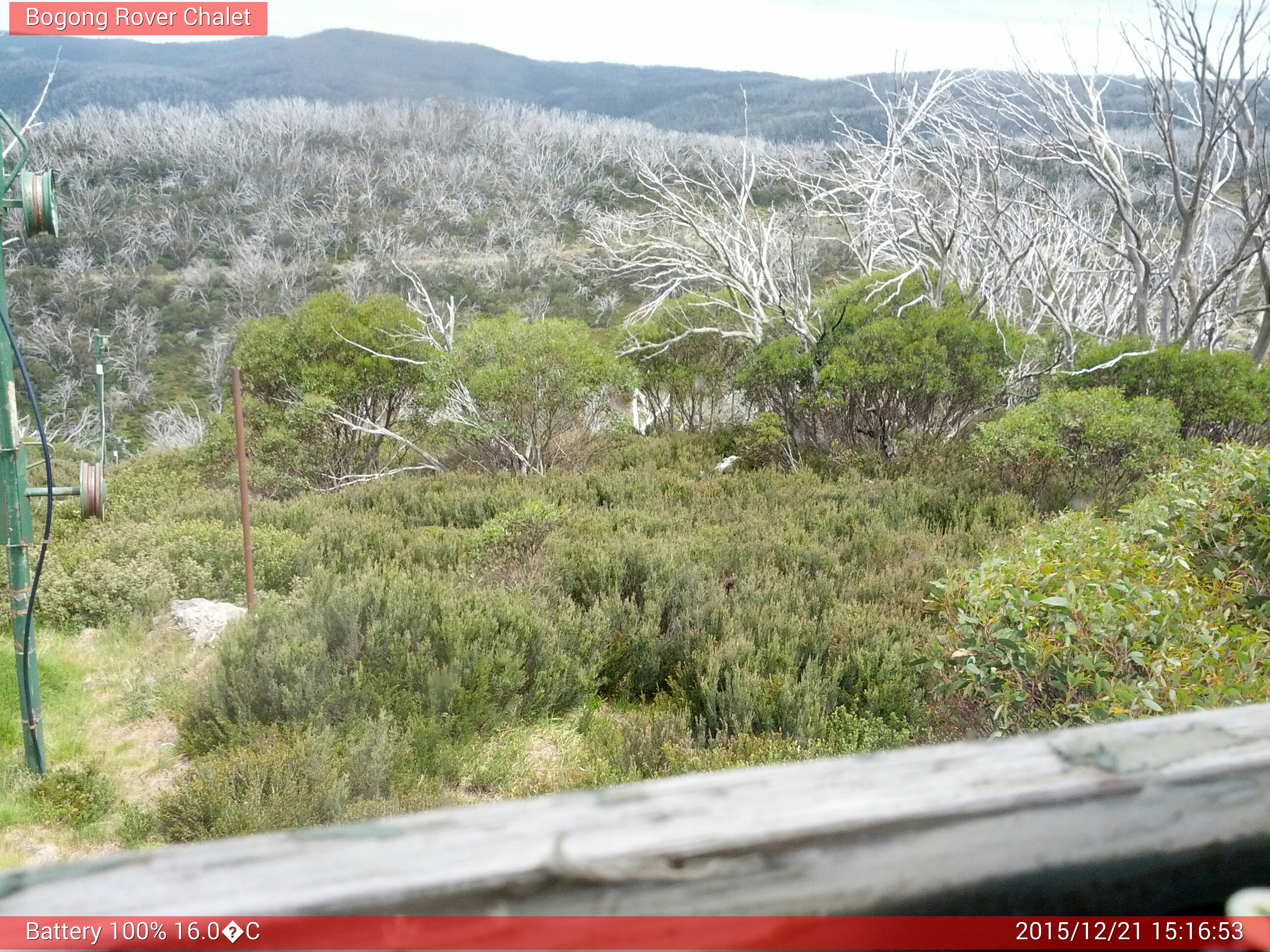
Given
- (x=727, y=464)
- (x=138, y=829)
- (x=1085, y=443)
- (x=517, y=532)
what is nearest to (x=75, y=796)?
(x=138, y=829)

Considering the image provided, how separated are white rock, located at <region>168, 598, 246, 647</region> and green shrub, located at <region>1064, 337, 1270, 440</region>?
825cm

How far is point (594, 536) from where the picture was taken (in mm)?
6930

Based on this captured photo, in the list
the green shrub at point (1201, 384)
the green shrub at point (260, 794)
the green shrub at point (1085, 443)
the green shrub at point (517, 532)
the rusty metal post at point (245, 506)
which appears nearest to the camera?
the green shrub at point (260, 794)

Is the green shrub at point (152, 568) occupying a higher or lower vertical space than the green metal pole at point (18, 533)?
lower

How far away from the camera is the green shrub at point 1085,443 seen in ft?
24.9

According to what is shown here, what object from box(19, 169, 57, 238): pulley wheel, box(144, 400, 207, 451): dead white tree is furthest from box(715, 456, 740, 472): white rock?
box(144, 400, 207, 451): dead white tree

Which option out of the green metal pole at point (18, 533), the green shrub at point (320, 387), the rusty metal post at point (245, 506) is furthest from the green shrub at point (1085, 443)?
the green metal pole at point (18, 533)

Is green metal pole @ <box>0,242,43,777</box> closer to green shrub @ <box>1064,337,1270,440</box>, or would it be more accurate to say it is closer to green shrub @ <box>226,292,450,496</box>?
green shrub @ <box>226,292,450,496</box>

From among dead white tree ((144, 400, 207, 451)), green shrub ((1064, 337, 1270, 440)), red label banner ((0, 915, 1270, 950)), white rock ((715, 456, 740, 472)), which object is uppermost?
red label banner ((0, 915, 1270, 950))

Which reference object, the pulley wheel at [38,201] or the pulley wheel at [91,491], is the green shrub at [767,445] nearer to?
the pulley wheel at [91,491]

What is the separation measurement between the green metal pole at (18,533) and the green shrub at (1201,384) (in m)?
8.90

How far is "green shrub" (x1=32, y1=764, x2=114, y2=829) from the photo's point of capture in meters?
3.66

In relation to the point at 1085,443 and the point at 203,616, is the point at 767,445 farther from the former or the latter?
the point at 203,616

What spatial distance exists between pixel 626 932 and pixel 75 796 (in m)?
4.19
